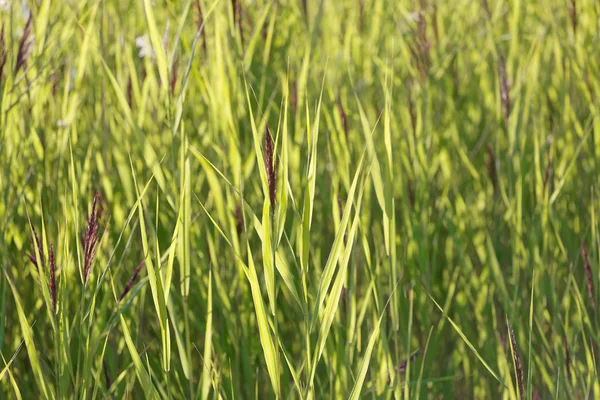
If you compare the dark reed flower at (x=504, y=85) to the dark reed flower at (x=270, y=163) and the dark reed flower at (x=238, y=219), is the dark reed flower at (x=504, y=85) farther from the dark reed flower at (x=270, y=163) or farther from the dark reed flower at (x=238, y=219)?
the dark reed flower at (x=270, y=163)

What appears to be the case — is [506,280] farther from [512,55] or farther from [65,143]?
[65,143]

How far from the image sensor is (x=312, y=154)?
0.75 meters

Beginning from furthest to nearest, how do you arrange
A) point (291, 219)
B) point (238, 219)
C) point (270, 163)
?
point (291, 219), point (238, 219), point (270, 163)

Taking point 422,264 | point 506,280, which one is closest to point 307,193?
point 422,264

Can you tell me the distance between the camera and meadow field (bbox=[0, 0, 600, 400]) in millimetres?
912

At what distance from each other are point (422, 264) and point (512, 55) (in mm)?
726

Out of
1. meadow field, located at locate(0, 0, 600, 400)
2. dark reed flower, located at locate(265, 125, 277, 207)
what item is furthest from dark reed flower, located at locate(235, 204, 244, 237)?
dark reed flower, located at locate(265, 125, 277, 207)

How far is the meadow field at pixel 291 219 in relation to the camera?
2.99 ft

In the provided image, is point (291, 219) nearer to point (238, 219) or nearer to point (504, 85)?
point (238, 219)

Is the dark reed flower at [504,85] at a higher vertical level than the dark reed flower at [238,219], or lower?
higher

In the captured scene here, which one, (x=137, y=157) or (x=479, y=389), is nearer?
(x=479, y=389)

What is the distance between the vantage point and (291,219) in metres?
1.31

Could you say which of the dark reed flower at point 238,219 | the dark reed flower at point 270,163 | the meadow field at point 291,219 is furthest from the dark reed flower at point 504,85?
the dark reed flower at point 270,163

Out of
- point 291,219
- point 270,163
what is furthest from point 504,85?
point 270,163
